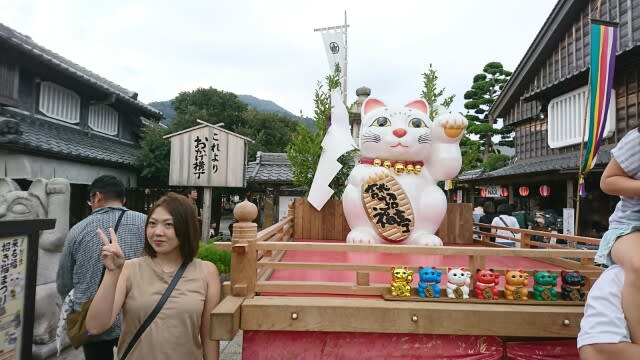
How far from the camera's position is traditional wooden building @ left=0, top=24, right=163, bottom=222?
8.22m

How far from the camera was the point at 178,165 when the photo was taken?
938cm

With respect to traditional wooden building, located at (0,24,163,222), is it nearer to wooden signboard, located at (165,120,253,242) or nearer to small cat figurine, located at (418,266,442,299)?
wooden signboard, located at (165,120,253,242)

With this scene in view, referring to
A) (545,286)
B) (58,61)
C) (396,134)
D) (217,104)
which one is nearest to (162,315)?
(545,286)

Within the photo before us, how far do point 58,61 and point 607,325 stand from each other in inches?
546

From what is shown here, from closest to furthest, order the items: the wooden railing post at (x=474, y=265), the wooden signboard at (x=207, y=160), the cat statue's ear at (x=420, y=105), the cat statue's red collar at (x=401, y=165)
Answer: the wooden railing post at (x=474, y=265)
the cat statue's red collar at (x=401, y=165)
the cat statue's ear at (x=420, y=105)
the wooden signboard at (x=207, y=160)

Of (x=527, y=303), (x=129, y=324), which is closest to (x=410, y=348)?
(x=527, y=303)

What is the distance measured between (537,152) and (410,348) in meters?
15.0

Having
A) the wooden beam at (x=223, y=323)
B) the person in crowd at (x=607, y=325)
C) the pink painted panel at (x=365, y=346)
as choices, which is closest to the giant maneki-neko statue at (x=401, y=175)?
the pink painted panel at (x=365, y=346)

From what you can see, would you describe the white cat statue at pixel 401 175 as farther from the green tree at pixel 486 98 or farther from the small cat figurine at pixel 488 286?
the green tree at pixel 486 98

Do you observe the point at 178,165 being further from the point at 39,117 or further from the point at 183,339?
the point at 183,339

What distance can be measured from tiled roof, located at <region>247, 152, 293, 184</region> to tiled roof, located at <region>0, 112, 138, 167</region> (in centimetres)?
419

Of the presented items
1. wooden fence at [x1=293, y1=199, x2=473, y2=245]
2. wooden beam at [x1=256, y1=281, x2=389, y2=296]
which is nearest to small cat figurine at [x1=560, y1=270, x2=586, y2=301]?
wooden beam at [x1=256, y1=281, x2=389, y2=296]

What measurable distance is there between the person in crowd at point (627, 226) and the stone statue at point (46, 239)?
492 cm

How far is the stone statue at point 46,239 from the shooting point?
411 centimetres
